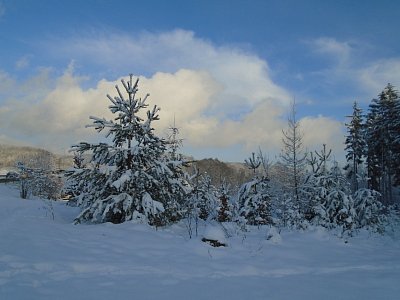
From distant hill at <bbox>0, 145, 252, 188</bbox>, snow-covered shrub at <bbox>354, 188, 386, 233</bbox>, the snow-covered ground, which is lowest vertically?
the snow-covered ground

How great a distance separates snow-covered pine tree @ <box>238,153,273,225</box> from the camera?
1580 centimetres

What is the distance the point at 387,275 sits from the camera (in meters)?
6.95

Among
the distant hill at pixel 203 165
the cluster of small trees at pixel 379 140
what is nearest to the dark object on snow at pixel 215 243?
the distant hill at pixel 203 165

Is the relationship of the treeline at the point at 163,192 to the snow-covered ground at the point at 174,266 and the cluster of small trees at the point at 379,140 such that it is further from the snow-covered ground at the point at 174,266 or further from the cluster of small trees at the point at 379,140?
the cluster of small trees at the point at 379,140

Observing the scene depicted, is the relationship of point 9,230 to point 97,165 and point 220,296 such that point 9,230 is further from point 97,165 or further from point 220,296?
point 220,296

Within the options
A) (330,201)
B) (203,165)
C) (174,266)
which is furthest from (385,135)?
(203,165)

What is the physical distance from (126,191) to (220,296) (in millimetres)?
7104

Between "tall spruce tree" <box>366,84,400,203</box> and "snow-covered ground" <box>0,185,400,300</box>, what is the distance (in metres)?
24.8

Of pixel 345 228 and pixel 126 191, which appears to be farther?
pixel 345 228

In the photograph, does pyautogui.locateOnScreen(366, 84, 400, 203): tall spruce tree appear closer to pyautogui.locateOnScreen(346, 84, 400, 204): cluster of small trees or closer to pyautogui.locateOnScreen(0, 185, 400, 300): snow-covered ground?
pyautogui.locateOnScreen(346, 84, 400, 204): cluster of small trees

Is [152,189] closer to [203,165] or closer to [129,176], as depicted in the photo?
[129,176]

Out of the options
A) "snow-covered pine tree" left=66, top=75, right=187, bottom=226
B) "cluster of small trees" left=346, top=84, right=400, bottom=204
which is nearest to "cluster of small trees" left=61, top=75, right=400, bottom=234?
"snow-covered pine tree" left=66, top=75, right=187, bottom=226

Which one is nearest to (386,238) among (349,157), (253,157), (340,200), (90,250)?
(340,200)

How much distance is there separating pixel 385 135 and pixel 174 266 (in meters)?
31.6
